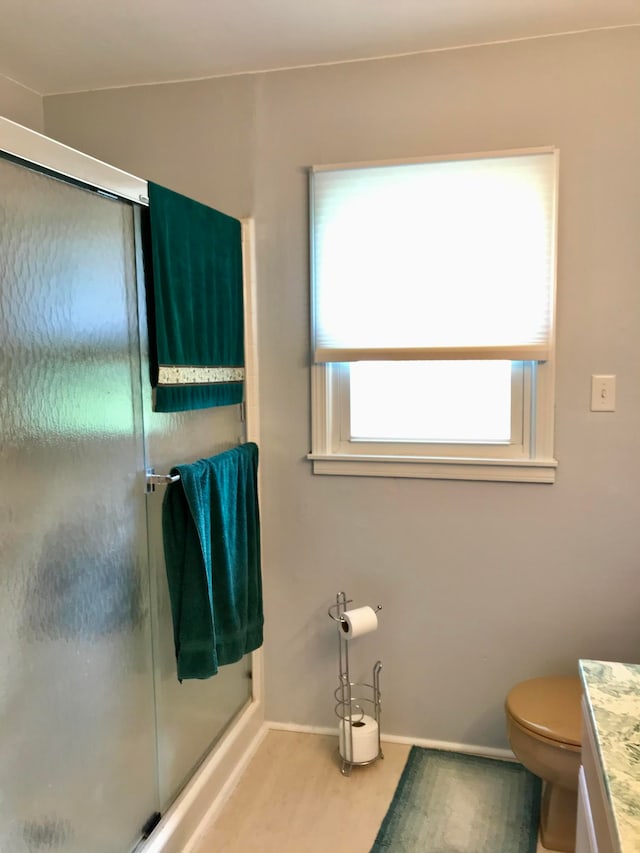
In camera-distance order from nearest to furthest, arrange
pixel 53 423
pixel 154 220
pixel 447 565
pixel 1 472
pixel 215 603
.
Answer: pixel 1 472
pixel 53 423
pixel 154 220
pixel 215 603
pixel 447 565

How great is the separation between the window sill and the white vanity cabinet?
0.99 m

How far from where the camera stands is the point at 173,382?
1793 mm

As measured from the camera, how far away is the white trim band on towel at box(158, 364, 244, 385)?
1.76m

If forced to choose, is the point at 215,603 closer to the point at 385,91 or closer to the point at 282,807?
the point at 282,807

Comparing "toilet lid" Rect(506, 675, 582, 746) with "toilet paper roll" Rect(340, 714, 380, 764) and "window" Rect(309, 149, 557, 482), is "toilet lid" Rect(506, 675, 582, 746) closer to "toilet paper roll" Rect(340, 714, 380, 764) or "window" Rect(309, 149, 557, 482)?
"toilet paper roll" Rect(340, 714, 380, 764)

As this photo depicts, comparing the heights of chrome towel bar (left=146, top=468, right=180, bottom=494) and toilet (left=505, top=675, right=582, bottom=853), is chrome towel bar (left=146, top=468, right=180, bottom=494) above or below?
above

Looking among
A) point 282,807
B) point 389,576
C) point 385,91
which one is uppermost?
point 385,91

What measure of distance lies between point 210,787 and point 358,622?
0.64 m

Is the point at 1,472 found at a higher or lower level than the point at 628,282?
lower

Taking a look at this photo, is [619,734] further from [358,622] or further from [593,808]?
[358,622]

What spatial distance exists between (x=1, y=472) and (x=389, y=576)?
1.41 meters

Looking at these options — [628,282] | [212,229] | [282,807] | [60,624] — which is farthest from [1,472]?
[628,282]

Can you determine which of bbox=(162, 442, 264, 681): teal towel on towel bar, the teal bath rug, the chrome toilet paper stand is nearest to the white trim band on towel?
bbox=(162, 442, 264, 681): teal towel on towel bar

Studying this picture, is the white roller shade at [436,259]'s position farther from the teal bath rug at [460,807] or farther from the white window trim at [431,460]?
the teal bath rug at [460,807]
